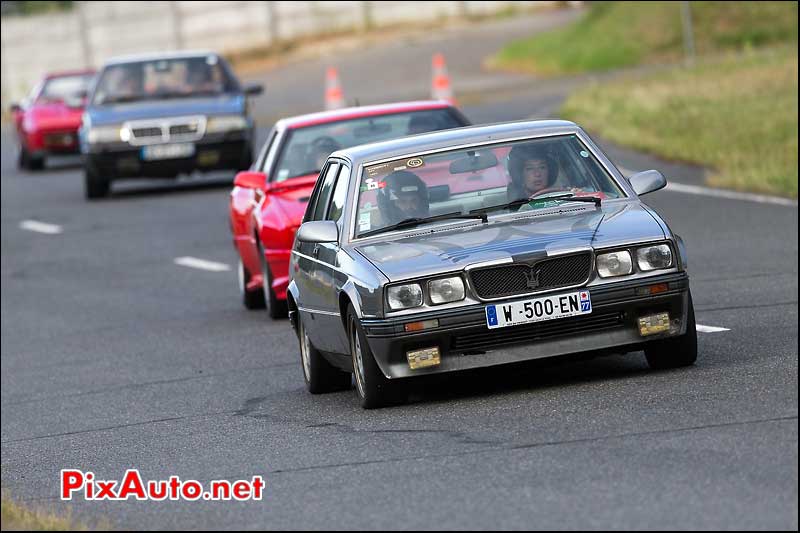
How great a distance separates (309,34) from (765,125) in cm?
3695

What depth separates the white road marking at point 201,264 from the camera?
18680 mm

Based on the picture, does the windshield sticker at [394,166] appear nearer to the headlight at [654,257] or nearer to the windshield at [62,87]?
the headlight at [654,257]

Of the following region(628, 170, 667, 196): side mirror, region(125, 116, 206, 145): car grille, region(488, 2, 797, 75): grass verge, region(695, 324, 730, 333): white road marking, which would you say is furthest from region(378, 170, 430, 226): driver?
region(488, 2, 797, 75): grass verge

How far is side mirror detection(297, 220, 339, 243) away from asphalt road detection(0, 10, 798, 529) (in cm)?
83

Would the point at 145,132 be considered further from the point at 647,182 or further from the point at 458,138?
the point at 647,182

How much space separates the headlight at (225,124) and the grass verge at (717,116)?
486 cm

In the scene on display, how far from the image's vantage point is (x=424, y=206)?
9.89 metres

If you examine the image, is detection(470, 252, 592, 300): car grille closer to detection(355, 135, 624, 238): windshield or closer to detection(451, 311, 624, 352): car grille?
detection(451, 311, 624, 352): car grille

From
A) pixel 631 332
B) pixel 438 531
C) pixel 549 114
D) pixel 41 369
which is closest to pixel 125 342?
pixel 41 369

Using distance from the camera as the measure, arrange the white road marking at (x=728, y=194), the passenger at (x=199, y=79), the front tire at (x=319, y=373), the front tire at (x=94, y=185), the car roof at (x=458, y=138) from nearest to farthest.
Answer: the car roof at (x=458, y=138)
the front tire at (x=319, y=373)
the white road marking at (x=728, y=194)
the passenger at (x=199, y=79)
the front tire at (x=94, y=185)

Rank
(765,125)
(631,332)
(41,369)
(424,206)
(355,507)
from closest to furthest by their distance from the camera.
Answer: (355,507), (631,332), (424,206), (41,369), (765,125)

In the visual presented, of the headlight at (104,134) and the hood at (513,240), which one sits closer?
the hood at (513,240)

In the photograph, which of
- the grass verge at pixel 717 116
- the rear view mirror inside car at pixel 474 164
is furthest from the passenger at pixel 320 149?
the grass verge at pixel 717 116

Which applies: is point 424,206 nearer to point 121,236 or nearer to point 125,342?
point 125,342
